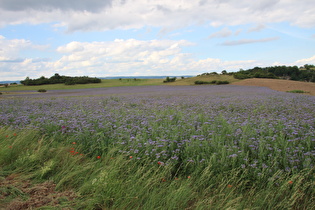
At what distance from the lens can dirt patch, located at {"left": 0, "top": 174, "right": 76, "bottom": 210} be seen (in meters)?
3.20

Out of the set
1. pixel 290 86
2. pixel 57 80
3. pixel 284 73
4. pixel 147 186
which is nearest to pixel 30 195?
pixel 147 186

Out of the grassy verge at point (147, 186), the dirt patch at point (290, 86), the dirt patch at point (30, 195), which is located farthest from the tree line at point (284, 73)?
the dirt patch at point (30, 195)

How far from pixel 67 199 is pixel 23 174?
57.8 inches

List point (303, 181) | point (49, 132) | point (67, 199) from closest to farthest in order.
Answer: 1. point (67, 199)
2. point (303, 181)
3. point (49, 132)

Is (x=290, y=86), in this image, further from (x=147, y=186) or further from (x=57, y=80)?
(x=57, y=80)

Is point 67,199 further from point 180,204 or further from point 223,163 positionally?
point 223,163

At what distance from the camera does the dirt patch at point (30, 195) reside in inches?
126

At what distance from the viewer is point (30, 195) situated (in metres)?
3.51

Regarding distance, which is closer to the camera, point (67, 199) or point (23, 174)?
point (67, 199)

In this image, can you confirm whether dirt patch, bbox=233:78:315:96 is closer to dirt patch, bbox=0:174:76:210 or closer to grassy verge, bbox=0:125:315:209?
grassy verge, bbox=0:125:315:209

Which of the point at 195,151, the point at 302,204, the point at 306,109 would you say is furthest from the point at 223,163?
the point at 306,109

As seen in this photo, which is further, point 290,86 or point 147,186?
point 290,86

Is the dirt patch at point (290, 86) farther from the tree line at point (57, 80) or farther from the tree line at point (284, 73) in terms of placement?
the tree line at point (57, 80)

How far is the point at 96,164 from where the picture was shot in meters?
4.83
